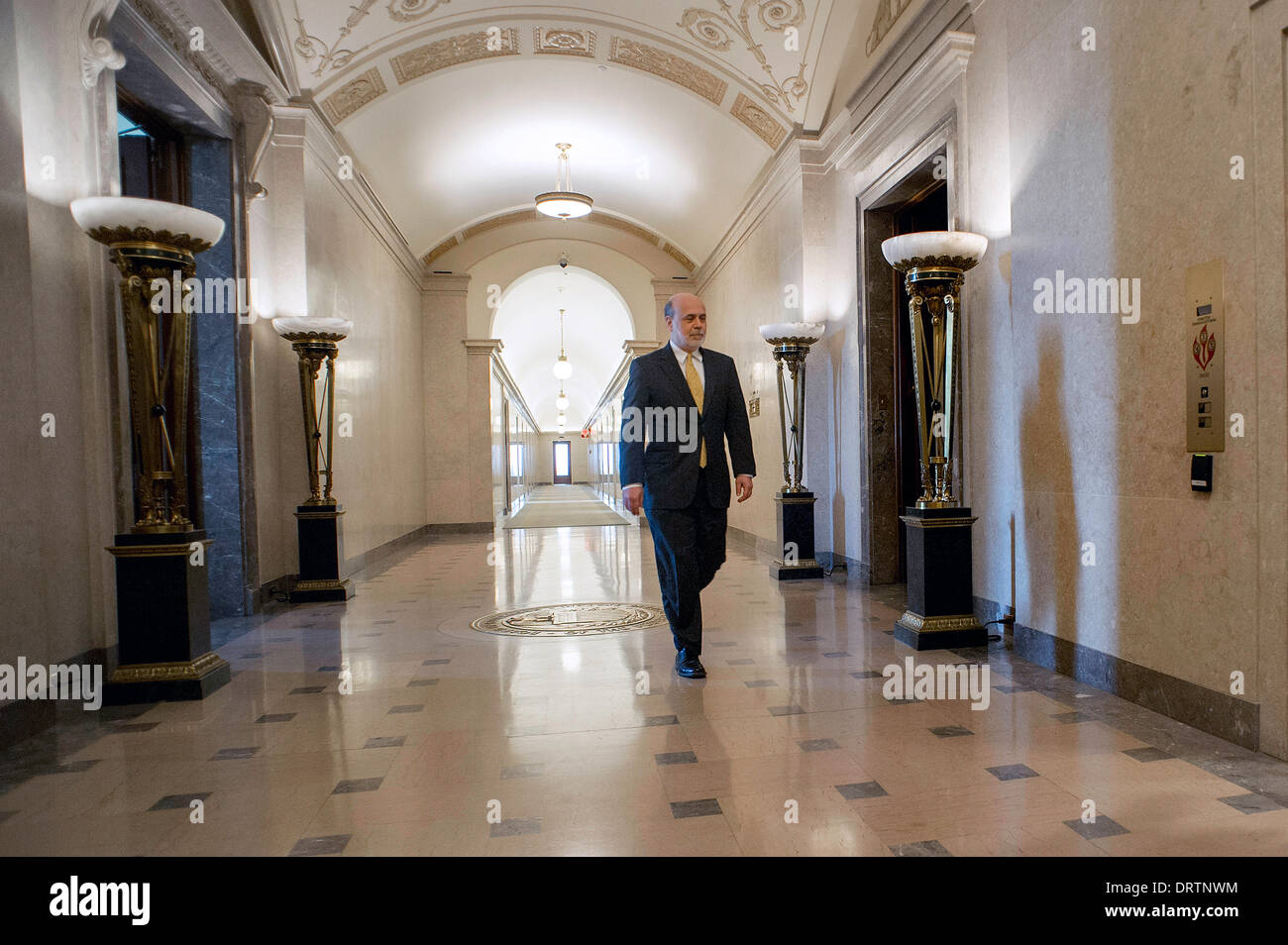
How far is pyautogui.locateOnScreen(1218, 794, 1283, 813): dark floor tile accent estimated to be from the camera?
2.29 metres

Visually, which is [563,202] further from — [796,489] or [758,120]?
[796,489]

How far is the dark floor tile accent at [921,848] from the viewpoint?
2096 mm

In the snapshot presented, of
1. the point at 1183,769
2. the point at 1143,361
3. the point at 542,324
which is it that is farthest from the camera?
the point at 542,324

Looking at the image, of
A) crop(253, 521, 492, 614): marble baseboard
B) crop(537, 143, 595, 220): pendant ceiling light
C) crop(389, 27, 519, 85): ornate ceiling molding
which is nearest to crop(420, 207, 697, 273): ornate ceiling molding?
crop(537, 143, 595, 220): pendant ceiling light

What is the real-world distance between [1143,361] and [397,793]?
11.2 ft

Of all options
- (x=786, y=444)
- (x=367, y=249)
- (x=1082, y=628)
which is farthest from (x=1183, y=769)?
(x=367, y=249)

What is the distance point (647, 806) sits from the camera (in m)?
2.44

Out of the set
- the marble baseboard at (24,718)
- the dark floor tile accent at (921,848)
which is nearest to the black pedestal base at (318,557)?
the marble baseboard at (24,718)

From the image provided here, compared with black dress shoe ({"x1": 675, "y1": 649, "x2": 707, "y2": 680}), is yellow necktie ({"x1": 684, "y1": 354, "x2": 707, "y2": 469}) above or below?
above

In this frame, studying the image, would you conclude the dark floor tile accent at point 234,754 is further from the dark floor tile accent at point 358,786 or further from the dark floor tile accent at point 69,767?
the dark floor tile accent at point 358,786

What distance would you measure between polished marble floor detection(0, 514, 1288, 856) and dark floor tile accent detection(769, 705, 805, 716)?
1cm

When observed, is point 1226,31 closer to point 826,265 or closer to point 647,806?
point 647,806

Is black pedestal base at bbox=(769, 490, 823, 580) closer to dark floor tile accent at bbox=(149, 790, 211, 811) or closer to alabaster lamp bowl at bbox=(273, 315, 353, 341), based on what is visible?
alabaster lamp bowl at bbox=(273, 315, 353, 341)

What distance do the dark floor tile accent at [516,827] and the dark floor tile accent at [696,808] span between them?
41 centimetres
